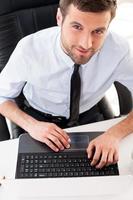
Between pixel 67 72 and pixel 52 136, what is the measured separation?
→ 31 centimetres

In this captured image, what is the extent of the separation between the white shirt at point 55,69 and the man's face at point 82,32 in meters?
0.06

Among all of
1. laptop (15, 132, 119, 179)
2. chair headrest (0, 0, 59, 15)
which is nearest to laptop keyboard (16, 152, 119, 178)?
laptop (15, 132, 119, 179)

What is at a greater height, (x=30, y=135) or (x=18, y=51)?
(x=18, y=51)

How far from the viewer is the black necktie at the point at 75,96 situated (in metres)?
1.25

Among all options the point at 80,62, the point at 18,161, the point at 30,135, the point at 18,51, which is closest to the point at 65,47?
the point at 80,62

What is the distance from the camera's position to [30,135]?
1124 mm

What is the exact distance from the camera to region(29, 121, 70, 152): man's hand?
106 cm

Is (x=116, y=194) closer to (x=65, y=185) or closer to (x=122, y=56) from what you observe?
(x=65, y=185)

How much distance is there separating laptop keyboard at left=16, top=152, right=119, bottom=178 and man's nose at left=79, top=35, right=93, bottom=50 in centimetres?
36

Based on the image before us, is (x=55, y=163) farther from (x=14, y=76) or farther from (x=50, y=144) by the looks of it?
(x=14, y=76)

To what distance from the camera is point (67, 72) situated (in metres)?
1.27

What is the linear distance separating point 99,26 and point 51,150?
0.43m

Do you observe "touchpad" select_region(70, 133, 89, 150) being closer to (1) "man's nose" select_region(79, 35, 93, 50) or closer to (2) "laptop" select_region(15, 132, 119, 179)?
Answer: (2) "laptop" select_region(15, 132, 119, 179)

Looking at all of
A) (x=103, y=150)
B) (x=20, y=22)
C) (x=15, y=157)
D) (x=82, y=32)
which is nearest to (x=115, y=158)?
(x=103, y=150)
